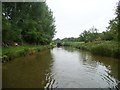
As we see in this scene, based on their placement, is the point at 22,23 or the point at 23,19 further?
the point at 22,23

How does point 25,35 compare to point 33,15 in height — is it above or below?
below

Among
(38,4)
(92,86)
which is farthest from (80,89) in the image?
(38,4)

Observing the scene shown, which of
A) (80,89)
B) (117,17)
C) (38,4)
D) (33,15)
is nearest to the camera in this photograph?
(80,89)

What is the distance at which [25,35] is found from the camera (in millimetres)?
49688

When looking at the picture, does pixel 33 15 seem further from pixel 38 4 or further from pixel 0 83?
pixel 0 83

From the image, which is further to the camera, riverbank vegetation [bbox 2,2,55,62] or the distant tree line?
the distant tree line

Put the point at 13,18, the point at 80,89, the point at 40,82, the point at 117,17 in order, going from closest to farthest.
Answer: the point at 80,89, the point at 40,82, the point at 117,17, the point at 13,18

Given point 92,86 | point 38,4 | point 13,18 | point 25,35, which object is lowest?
point 92,86

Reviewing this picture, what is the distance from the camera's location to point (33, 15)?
47469 millimetres

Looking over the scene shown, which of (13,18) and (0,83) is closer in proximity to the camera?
(0,83)

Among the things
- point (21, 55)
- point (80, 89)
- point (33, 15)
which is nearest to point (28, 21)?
point (33, 15)

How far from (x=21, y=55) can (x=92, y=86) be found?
61.6ft

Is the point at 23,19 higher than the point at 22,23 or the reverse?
higher

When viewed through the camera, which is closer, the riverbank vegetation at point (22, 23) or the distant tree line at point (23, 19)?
the riverbank vegetation at point (22, 23)
